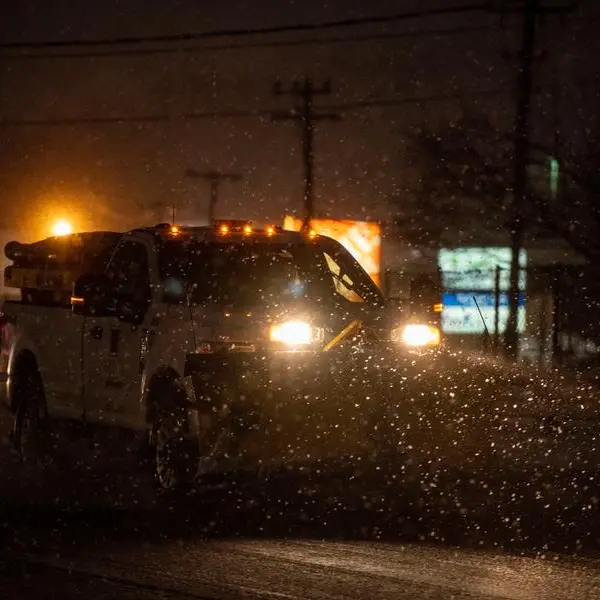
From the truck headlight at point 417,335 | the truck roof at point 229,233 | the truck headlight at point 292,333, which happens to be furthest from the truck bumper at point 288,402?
the truck roof at point 229,233

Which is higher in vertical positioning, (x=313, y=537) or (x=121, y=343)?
(x=121, y=343)

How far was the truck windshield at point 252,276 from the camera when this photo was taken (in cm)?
1060

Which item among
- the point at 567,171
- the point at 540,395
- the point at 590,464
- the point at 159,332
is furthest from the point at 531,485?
the point at 567,171

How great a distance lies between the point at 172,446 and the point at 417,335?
84.9 inches

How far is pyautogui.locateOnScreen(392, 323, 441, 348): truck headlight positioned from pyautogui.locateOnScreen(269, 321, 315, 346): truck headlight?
857mm

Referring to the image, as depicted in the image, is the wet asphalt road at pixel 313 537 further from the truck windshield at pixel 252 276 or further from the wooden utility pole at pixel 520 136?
the wooden utility pole at pixel 520 136

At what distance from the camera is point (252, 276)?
432 inches

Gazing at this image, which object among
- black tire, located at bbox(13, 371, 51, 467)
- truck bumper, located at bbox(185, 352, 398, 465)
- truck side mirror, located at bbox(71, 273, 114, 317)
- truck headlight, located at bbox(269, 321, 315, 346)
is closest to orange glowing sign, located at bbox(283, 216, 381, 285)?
black tire, located at bbox(13, 371, 51, 467)

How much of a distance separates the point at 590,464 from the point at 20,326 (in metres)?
5.61

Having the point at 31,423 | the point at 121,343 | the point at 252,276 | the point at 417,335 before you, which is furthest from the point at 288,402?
the point at 31,423

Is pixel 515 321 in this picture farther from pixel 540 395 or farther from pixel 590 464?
pixel 590 464

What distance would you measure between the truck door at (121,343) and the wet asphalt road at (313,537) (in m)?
0.66

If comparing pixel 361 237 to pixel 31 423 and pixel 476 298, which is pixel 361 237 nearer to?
pixel 476 298

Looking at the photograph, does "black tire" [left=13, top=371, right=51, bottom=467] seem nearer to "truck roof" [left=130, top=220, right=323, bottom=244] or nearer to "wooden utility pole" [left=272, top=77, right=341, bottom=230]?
"truck roof" [left=130, top=220, right=323, bottom=244]
